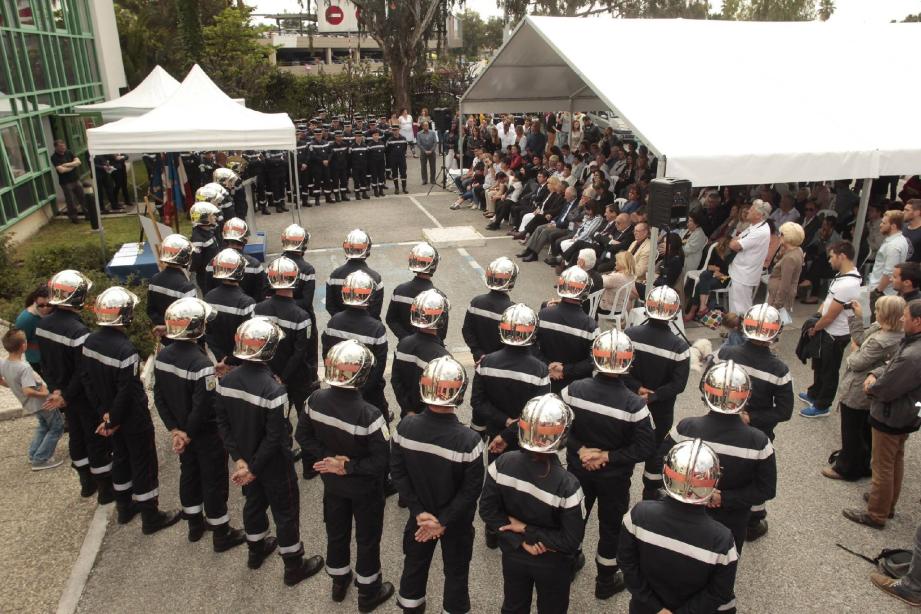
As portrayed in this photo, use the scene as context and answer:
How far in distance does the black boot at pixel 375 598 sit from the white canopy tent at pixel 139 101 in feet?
46.9

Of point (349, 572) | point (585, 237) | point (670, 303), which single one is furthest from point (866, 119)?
point (349, 572)

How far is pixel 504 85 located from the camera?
50.8 feet

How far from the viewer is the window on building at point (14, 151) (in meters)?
13.3

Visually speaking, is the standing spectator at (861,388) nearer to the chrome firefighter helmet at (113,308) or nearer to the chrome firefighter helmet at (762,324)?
the chrome firefighter helmet at (762,324)

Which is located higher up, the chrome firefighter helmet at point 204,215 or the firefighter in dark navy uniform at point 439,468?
the chrome firefighter helmet at point 204,215

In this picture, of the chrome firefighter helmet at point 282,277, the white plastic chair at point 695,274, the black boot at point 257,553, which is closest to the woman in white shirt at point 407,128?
the white plastic chair at point 695,274

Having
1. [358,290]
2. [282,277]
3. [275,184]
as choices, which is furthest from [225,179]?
[358,290]

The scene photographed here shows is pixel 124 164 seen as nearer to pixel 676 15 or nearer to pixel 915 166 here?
pixel 915 166

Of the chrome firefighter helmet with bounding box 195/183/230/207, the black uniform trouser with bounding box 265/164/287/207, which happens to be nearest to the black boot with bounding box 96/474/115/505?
the chrome firefighter helmet with bounding box 195/183/230/207

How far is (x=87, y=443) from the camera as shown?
5414 millimetres

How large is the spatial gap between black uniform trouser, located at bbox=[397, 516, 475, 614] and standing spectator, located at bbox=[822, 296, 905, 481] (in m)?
3.34

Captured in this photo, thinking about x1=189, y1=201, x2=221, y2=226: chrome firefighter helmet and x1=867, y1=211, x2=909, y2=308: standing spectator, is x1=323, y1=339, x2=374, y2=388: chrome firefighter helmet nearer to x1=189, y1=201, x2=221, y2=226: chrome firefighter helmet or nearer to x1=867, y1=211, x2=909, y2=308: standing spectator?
x1=189, y1=201, x2=221, y2=226: chrome firefighter helmet

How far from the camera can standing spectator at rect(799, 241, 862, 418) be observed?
6465 millimetres

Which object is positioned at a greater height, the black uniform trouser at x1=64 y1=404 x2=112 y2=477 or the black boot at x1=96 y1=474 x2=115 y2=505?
the black uniform trouser at x1=64 y1=404 x2=112 y2=477
